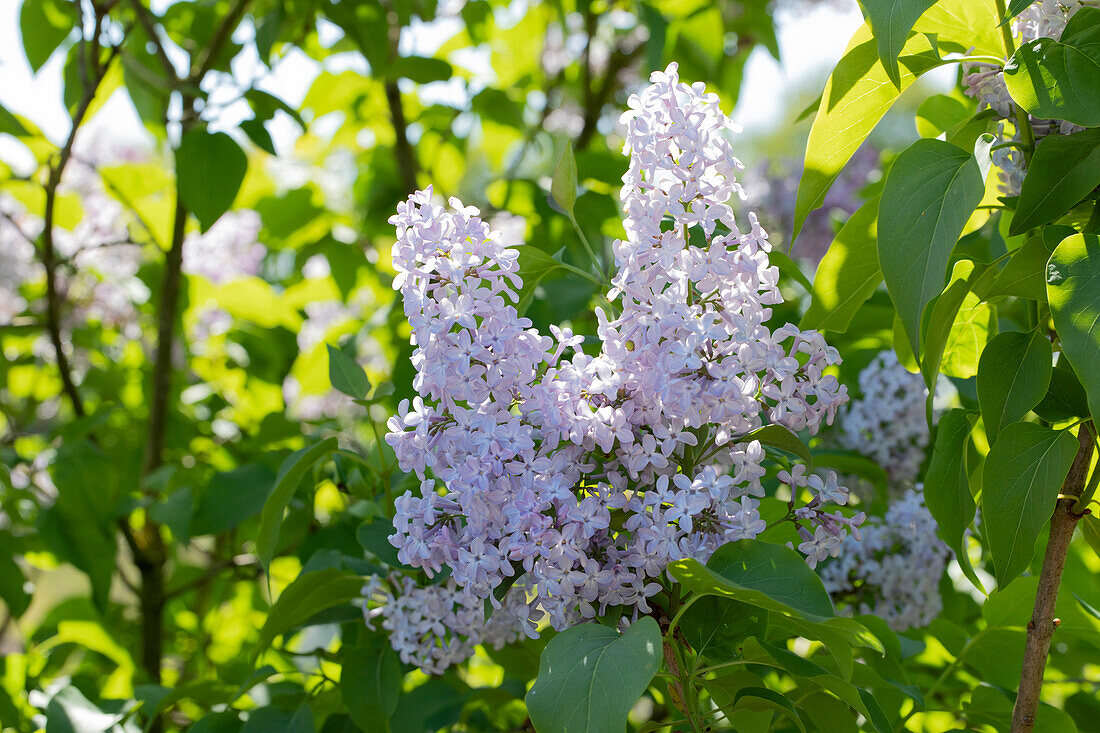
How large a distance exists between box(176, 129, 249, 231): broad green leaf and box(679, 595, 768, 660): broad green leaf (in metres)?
0.76

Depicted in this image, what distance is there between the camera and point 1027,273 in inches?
23.1

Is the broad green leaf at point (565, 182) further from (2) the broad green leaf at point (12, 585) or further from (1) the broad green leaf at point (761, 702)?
(2) the broad green leaf at point (12, 585)

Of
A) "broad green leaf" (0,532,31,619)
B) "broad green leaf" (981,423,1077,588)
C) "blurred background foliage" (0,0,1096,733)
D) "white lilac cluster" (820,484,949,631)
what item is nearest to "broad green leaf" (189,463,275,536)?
"blurred background foliage" (0,0,1096,733)

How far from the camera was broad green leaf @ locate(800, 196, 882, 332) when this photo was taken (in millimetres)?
626

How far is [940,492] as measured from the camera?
63 centimetres

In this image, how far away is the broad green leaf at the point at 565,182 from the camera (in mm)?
620

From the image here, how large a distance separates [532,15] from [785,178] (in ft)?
2.78

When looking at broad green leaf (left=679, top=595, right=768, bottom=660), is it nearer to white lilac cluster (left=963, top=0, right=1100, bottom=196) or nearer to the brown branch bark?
the brown branch bark

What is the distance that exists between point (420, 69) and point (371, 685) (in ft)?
2.91

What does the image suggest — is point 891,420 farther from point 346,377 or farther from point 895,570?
point 346,377

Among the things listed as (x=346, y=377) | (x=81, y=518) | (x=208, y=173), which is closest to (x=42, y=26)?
(x=208, y=173)

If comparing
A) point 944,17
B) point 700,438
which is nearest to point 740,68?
point 944,17

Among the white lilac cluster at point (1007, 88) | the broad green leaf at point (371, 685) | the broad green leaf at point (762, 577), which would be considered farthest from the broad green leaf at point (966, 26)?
the broad green leaf at point (371, 685)

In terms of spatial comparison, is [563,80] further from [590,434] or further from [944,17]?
[590,434]
